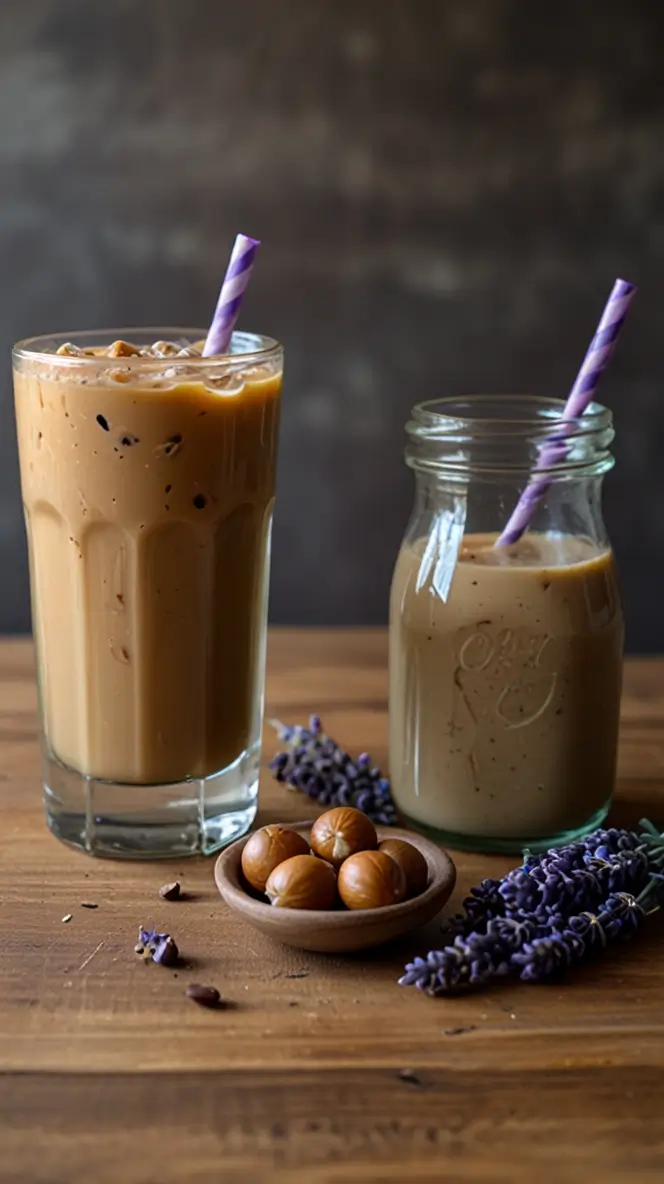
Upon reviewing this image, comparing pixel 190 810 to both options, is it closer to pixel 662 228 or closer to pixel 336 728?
pixel 336 728

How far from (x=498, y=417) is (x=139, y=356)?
32cm

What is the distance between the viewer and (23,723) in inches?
51.2

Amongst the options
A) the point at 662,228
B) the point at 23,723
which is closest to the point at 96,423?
the point at 23,723

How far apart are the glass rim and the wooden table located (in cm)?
38

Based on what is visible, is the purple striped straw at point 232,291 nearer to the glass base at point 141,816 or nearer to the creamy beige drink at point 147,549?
the creamy beige drink at point 147,549

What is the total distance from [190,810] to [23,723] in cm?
35

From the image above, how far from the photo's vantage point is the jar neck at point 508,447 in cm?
98

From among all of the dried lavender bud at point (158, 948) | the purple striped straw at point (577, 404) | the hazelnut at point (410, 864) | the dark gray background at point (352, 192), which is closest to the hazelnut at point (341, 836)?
the hazelnut at point (410, 864)

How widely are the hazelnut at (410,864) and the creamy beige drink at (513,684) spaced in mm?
130

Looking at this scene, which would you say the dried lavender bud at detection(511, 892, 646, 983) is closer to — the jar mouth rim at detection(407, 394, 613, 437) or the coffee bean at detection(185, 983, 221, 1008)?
the coffee bean at detection(185, 983, 221, 1008)

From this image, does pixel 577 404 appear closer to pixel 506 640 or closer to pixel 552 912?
pixel 506 640

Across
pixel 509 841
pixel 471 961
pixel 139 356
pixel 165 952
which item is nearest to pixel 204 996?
pixel 165 952

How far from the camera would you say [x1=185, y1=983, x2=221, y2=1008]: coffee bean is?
31.3 inches

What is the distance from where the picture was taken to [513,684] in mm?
982
